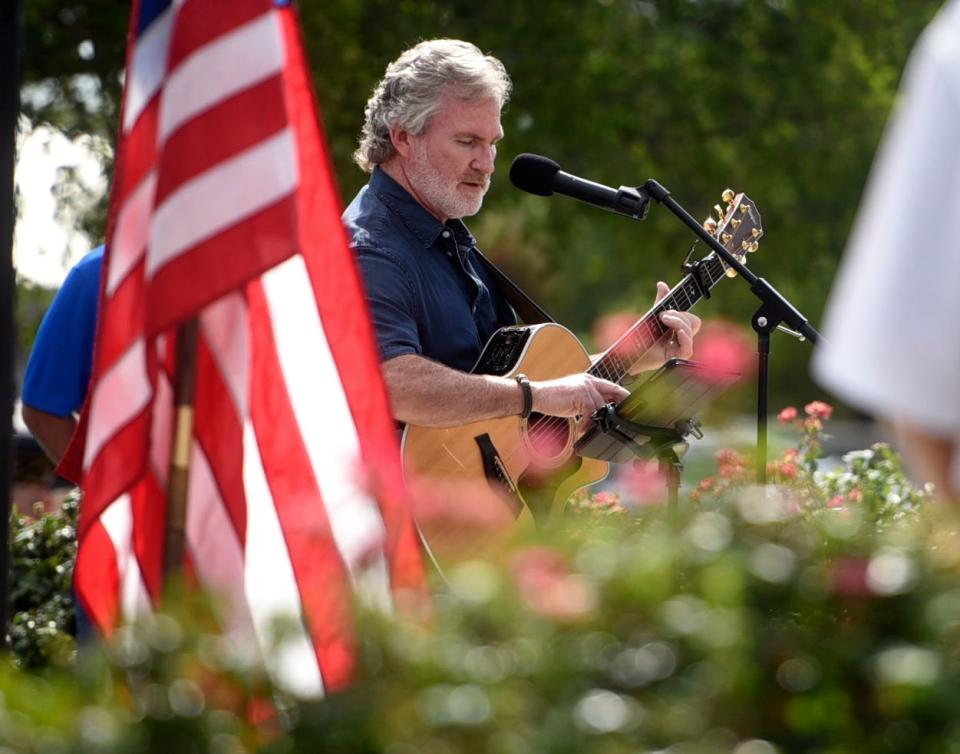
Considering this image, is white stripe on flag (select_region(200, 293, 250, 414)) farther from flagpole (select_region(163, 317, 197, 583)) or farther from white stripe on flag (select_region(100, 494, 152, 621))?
white stripe on flag (select_region(100, 494, 152, 621))

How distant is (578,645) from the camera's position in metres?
1.70

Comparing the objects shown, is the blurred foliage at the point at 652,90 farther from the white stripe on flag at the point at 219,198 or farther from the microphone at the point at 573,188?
the white stripe on flag at the point at 219,198

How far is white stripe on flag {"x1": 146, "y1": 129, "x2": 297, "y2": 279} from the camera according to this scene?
2.40 m

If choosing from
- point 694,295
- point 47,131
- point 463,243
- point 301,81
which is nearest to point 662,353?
point 694,295

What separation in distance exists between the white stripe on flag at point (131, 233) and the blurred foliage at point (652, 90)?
328 inches

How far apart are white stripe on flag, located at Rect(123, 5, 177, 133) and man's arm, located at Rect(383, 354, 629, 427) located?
1.49 m

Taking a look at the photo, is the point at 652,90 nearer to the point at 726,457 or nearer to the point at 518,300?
the point at 518,300

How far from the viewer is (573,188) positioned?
4.29 meters

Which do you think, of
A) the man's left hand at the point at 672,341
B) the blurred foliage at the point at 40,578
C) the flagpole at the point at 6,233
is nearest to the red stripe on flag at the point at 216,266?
the flagpole at the point at 6,233

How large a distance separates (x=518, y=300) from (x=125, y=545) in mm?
2344

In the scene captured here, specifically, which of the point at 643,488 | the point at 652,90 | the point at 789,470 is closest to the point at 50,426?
the point at 789,470

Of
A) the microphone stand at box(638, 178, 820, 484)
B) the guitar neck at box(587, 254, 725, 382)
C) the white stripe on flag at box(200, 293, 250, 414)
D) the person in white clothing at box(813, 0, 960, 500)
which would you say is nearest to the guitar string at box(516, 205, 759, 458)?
the guitar neck at box(587, 254, 725, 382)

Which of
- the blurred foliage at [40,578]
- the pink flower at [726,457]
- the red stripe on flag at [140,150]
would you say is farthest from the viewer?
the blurred foliage at [40,578]

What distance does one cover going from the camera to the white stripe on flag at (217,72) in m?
2.47
